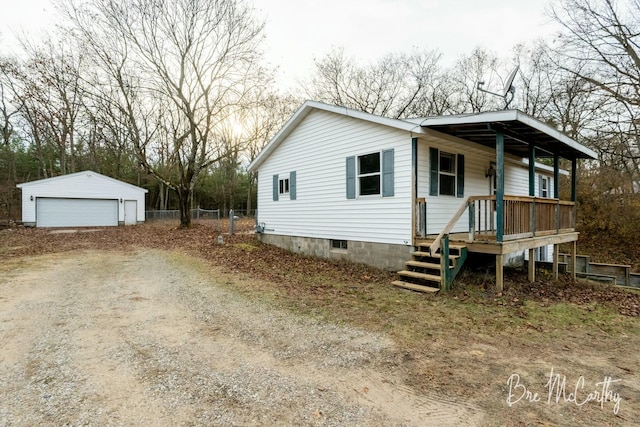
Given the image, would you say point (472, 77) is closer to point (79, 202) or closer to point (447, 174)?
point (447, 174)

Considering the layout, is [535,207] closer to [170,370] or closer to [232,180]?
[170,370]

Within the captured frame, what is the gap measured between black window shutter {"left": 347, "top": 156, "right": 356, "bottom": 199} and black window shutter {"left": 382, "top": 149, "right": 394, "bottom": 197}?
0.98 metres

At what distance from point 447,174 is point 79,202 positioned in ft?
80.7

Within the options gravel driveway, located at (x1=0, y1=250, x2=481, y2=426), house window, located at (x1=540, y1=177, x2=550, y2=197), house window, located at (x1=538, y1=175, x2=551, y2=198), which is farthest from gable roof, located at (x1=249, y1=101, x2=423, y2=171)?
house window, located at (x1=540, y1=177, x2=550, y2=197)

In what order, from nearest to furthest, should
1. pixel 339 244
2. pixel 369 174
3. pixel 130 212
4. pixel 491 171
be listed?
1. pixel 369 174
2. pixel 339 244
3. pixel 491 171
4. pixel 130 212

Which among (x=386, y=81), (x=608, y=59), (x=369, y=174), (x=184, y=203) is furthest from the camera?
(x=386, y=81)

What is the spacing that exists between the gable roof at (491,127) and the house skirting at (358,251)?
294cm

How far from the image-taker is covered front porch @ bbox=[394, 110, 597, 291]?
6762mm

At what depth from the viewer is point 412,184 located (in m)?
7.95

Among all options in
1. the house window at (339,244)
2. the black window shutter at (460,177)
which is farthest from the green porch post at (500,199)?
the house window at (339,244)
